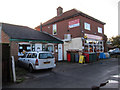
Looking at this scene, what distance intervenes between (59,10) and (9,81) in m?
15.9

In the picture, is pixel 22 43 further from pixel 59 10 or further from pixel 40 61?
pixel 59 10

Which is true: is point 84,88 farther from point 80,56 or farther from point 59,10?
point 59,10

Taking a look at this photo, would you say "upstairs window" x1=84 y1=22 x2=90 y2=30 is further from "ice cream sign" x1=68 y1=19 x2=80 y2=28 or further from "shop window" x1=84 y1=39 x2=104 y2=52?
"shop window" x1=84 y1=39 x2=104 y2=52

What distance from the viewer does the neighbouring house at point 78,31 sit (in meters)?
14.0

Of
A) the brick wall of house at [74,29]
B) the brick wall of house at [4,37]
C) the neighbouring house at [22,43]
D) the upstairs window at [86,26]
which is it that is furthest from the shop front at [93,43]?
the brick wall of house at [4,37]

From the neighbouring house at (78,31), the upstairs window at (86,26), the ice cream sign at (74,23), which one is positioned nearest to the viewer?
the neighbouring house at (78,31)

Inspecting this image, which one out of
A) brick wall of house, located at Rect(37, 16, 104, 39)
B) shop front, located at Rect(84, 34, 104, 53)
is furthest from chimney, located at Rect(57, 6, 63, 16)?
shop front, located at Rect(84, 34, 104, 53)

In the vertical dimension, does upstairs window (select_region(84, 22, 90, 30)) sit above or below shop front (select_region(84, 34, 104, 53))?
above

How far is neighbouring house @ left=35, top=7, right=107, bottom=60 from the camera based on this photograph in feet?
→ 46.0

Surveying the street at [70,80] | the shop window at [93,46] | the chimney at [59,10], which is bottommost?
the street at [70,80]

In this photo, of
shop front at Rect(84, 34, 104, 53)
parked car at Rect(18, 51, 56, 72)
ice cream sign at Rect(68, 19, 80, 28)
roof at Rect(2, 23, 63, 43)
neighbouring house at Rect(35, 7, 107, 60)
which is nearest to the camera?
parked car at Rect(18, 51, 56, 72)

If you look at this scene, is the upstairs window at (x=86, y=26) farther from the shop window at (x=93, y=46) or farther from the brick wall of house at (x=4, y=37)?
the brick wall of house at (x=4, y=37)

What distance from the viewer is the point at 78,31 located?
45.9 ft

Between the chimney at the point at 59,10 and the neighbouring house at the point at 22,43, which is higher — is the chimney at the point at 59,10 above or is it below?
above
